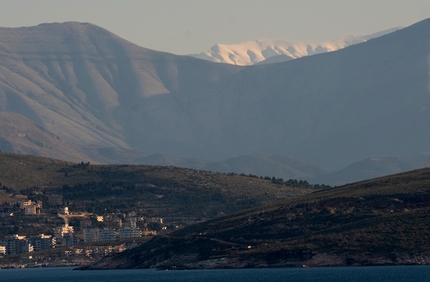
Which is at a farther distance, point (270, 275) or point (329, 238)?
point (329, 238)

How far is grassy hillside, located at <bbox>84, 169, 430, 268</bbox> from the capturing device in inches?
6540

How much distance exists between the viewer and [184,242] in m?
197

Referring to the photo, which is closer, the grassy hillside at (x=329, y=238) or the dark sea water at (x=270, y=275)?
the dark sea water at (x=270, y=275)

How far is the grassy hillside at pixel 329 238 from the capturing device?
545ft

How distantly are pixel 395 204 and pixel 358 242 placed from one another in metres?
21.4

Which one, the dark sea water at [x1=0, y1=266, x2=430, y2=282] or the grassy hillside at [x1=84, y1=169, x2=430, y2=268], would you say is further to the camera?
the grassy hillside at [x1=84, y1=169, x2=430, y2=268]

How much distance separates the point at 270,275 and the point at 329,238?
17.0 meters

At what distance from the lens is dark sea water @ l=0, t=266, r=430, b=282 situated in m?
146

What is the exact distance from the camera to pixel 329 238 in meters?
174

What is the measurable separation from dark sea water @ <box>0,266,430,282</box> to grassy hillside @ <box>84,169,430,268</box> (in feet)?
8.72

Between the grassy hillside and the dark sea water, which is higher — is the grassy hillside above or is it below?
above

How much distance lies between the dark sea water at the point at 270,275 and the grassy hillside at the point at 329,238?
2.66m

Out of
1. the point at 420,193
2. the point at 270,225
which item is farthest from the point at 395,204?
the point at 270,225

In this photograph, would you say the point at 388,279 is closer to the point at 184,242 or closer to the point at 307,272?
the point at 307,272
